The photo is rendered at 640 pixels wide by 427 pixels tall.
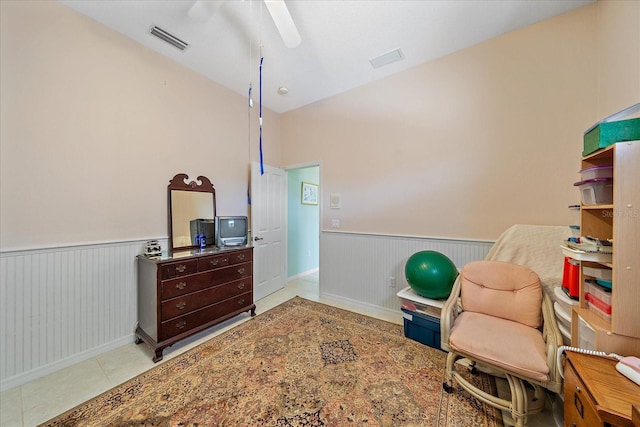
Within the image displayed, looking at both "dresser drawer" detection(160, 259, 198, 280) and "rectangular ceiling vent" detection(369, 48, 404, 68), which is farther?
"rectangular ceiling vent" detection(369, 48, 404, 68)

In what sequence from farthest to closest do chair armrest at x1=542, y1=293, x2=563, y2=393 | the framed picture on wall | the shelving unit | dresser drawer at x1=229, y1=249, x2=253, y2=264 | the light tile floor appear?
the framed picture on wall → dresser drawer at x1=229, y1=249, x2=253, y2=264 → the light tile floor → chair armrest at x1=542, y1=293, x2=563, y2=393 → the shelving unit

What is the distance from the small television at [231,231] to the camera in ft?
9.27

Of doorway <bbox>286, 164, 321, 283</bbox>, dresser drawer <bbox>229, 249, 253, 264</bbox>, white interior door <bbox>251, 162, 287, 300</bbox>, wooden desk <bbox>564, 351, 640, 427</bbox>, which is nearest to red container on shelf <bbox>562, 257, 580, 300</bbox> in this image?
wooden desk <bbox>564, 351, 640, 427</bbox>

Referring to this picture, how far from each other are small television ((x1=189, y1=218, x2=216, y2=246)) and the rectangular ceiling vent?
2.83 metres

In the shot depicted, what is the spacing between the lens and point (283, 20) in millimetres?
1670

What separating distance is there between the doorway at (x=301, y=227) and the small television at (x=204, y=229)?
153cm

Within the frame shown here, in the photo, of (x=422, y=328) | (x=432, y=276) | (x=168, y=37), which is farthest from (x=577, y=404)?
(x=168, y=37)

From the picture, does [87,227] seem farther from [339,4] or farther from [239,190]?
[339,4]

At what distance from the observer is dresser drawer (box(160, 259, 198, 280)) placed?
2.08 m

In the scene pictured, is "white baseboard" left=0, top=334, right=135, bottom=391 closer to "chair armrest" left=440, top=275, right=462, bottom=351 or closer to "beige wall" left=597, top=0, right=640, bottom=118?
"chair armrest" left=440, top=275, right=462, bottom=351

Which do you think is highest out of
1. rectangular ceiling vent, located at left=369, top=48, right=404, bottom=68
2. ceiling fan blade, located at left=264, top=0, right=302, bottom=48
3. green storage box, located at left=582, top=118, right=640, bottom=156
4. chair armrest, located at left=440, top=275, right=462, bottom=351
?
rectangular ceiling vent, located at left=369, top=48, right=404, bottom=68

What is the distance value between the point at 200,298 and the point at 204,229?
911 millimetres

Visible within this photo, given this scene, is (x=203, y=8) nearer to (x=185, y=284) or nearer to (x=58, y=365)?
(x=185, y=284)

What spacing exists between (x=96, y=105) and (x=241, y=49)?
5.00 feet
